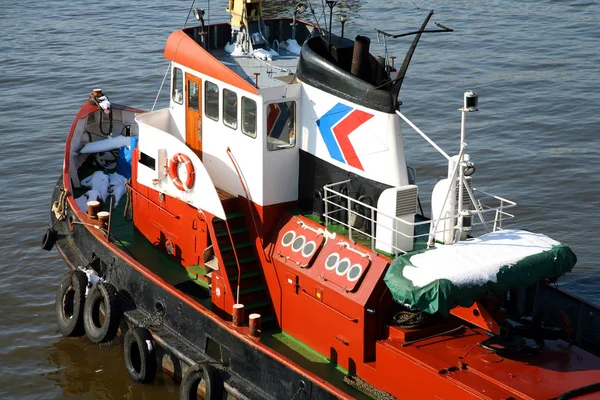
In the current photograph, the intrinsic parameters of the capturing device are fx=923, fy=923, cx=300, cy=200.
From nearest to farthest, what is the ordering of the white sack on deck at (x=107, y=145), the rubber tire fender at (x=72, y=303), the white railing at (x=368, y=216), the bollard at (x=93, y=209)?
the white railing at (x=368, y=216), the rubber tire fender at (x=72, y=303), the bollard at (x=93, y=209), the white sack on deck at (x=107, y=145)

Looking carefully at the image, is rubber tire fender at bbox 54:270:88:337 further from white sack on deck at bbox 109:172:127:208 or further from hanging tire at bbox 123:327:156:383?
white sack on deck at bbox 109:172:127:208

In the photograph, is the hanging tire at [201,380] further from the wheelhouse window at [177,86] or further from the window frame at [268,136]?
the wheelhouse window at [177,86]

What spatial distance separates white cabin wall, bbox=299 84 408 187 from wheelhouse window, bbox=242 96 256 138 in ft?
2.12

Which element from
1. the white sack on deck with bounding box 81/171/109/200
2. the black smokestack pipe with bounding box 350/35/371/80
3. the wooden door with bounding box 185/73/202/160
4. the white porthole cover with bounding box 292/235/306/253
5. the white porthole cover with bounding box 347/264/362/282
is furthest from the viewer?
the white sack on deck with bounding box 81/171/109/200

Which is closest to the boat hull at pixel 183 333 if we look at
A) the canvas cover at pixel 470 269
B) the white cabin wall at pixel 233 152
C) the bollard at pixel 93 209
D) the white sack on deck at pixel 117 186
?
the bollard at pixel 93 209

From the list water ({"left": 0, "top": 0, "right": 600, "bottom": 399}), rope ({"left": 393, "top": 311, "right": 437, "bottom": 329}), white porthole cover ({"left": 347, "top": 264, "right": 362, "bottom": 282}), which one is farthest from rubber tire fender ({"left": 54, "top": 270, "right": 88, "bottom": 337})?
rope ({"left": 393, "top": 311, "right": 437, "bottom": 329})

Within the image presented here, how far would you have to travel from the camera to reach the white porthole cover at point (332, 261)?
1115 centimetres

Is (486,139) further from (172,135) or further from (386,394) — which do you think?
(386,394)

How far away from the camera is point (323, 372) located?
11.1 m

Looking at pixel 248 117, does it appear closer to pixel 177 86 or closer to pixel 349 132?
pixel 349 132

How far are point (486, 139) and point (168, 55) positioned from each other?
1034cm

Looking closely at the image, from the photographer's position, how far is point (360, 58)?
11.3 metres

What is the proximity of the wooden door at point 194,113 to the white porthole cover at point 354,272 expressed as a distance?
10.9 ft

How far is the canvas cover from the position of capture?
958cm
